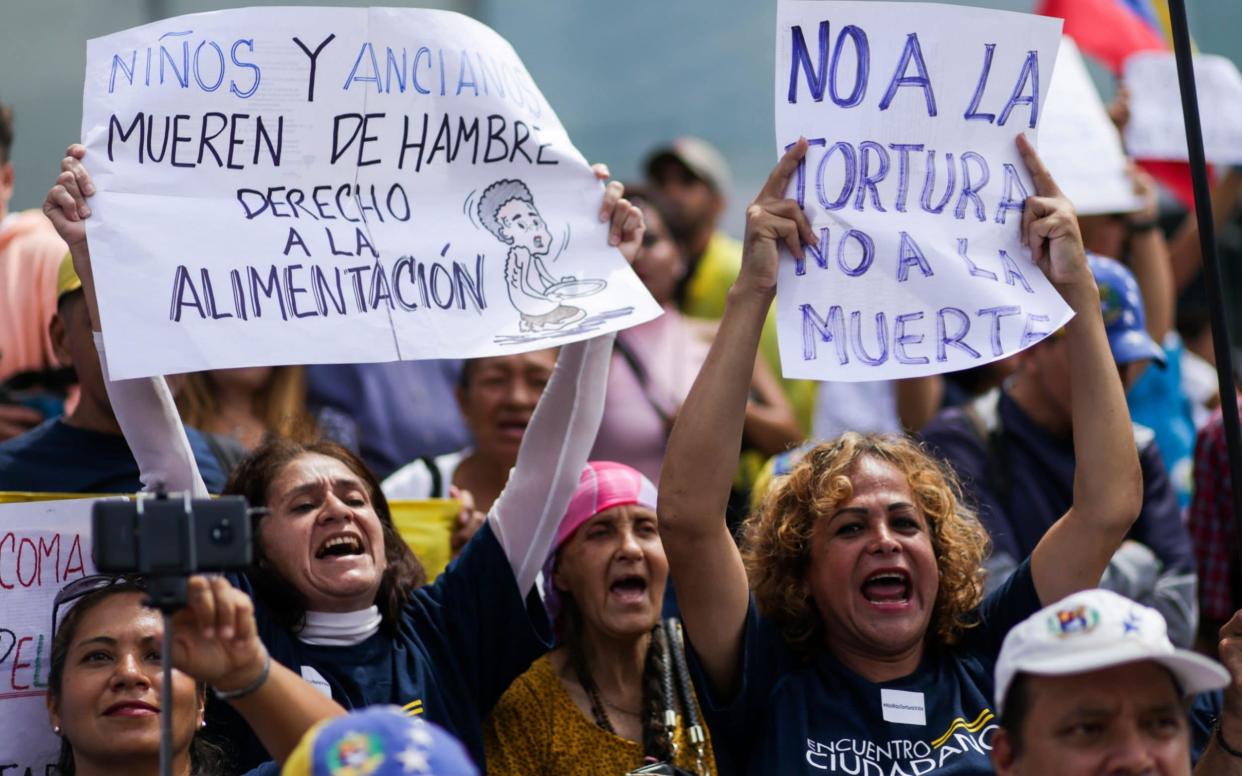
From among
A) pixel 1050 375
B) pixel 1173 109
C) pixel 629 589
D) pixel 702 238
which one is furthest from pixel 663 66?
pixel 629 589

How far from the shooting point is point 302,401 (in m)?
5.42

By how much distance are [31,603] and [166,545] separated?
1229 millimetres

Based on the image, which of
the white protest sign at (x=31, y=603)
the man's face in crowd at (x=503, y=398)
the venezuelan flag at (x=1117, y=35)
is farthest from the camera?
the venezuelan flag at (x=1117, y=35)

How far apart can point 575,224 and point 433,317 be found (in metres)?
0.41

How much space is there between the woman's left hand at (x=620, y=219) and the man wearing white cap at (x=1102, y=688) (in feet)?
4.54

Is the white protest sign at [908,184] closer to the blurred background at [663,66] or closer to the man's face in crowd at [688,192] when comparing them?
the man's face in crowd at [688,192]

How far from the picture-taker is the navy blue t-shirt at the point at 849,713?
132 inches

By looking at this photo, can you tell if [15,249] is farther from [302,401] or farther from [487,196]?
[487,196]

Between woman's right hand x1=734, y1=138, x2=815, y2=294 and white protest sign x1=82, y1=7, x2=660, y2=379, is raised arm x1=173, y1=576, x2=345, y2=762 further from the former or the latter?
woman's right hand x1=734, y1=138, x2=815, y2=294

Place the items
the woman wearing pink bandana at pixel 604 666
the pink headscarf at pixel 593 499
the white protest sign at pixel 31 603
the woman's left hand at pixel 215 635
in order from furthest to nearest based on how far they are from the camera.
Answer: the pink headscarf at pixel 593 499
the woman wearing pink bandana at pixel 604 666
the white protest sign at pixel 31 603
the woman's left hand at pixel 215 635

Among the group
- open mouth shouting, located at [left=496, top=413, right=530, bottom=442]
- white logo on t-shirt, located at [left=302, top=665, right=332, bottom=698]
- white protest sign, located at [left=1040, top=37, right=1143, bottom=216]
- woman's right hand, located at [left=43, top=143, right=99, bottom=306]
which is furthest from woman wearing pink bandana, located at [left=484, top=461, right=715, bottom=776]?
white protest sign, located at [left=1040, top=37, right=1143, bottom=216]

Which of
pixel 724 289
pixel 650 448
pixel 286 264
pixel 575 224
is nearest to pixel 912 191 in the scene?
pixel 575 224

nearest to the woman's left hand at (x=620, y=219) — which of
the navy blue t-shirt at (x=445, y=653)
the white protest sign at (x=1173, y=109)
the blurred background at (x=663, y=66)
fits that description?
the navy blue t-shirt at (x=445, y=653)

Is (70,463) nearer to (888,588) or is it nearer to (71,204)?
(71,204)
